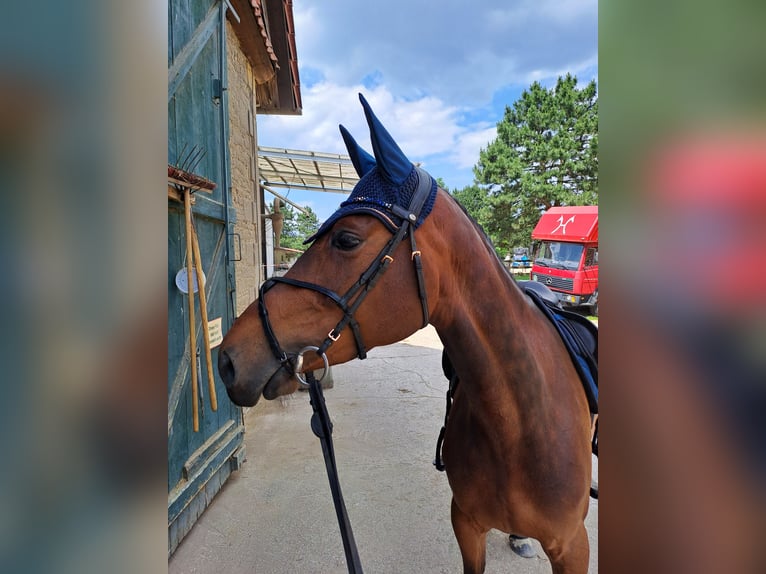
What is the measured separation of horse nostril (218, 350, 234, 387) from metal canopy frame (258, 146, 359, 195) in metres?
5.25

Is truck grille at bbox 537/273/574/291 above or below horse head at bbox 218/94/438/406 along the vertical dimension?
below

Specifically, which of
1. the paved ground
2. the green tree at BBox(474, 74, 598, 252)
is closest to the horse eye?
the paved ground

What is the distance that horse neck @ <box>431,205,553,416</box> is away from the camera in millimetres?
1144

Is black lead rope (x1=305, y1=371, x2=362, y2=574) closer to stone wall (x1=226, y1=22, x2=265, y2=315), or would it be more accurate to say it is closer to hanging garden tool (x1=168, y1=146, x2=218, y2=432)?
hanging garden tool (x1=168, y1=146, x2=218, y2=432)

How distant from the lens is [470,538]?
1.58m

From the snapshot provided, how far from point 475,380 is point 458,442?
17.0 inches

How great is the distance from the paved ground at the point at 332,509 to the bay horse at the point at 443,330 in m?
1.22

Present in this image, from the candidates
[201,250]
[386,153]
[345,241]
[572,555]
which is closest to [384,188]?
[386,153]

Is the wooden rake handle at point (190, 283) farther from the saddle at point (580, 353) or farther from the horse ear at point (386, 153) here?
the saddle at point (580, 353)

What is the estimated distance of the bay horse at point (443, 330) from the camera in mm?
1064

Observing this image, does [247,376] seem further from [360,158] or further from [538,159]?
[538,159]
